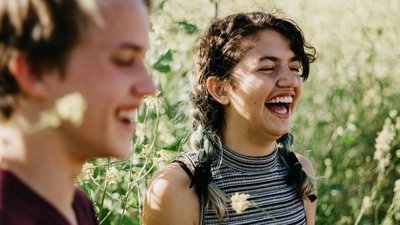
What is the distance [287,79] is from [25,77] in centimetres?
118

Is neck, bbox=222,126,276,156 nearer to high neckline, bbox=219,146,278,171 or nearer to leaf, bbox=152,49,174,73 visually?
high neckline, bbox=219,146,278,171

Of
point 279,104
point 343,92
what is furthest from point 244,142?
point 343,92

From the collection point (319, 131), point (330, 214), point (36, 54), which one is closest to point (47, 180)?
point (36, 54)

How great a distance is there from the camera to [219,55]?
7.31ft

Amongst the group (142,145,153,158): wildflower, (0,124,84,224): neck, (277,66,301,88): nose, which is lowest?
(0,124,84,224): neck

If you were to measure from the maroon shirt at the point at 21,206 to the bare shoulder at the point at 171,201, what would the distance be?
0.94 meters

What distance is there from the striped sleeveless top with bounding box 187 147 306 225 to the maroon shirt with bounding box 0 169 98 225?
1.02m

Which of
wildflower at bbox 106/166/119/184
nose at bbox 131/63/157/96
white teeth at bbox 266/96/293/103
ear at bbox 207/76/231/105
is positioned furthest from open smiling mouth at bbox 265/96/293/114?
nose at bbox 131/63/157/96

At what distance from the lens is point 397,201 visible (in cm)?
239

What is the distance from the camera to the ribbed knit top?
2.14 meters

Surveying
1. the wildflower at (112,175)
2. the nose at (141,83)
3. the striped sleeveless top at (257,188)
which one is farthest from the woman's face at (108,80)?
the striped sleeveless top at (257,188)

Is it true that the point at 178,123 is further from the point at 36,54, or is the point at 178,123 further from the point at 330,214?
the point at 36,54

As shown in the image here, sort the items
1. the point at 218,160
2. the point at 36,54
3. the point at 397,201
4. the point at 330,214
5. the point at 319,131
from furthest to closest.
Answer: the point at 319,131, the point at 330,214, the point at 397,201, the point at 218,160, the point at 36,54

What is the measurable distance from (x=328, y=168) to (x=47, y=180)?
2431 millimetres
